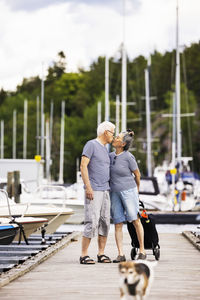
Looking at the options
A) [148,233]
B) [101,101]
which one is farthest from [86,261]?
[101,101]

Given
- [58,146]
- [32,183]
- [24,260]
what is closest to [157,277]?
[24,260]

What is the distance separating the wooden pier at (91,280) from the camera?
26.6 feet

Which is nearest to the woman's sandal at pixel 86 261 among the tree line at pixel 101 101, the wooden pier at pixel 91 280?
the wooden pier at pixel 91 280

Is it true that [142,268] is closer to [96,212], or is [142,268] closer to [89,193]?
[89,193]

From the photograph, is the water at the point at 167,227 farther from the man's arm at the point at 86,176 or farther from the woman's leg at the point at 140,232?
the man's arm at the point at 86,176

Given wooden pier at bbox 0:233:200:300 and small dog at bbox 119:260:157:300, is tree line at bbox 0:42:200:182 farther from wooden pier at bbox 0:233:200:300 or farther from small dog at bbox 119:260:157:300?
small dog at bbox 119:260:157:300

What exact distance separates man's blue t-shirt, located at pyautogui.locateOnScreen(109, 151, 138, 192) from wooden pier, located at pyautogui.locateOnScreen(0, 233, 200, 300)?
1105 mm

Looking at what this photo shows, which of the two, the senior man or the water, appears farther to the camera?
the water

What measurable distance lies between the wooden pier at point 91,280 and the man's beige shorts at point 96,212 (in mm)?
505

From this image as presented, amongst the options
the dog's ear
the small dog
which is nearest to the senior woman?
the dog's ear

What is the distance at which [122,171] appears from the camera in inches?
433

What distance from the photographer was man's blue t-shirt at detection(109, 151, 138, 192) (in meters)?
11.0

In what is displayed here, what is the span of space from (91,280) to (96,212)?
67.6 inches

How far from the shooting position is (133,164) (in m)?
11.0
